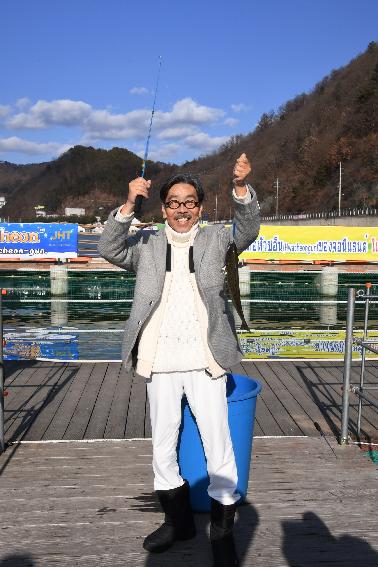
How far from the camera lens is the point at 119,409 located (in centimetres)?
546

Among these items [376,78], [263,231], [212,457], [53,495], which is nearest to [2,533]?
[53,495]

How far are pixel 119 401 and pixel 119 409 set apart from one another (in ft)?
0.83

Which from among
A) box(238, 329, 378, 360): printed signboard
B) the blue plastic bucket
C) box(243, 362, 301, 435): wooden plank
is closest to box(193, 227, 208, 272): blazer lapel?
the blue plastic bucket

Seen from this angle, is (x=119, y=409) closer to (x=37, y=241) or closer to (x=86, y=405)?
(x=86, y=405)

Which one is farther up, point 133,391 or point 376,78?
point 376,78

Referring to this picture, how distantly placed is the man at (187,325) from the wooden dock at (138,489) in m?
0.33

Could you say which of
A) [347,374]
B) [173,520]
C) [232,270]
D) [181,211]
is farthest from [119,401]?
[181,211]

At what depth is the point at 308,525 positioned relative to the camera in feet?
10.4

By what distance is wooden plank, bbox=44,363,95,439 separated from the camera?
483 cm

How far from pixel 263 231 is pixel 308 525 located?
17693 millimetres

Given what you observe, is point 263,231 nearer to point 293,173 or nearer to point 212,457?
point 212,457

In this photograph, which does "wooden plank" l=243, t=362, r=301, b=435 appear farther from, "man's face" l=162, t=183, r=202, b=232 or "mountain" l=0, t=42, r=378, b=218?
"mountain" l=0, t=42, r=378, b=218

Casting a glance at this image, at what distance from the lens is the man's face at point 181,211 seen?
2.81m

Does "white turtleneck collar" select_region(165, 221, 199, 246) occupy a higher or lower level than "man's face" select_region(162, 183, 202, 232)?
lower
